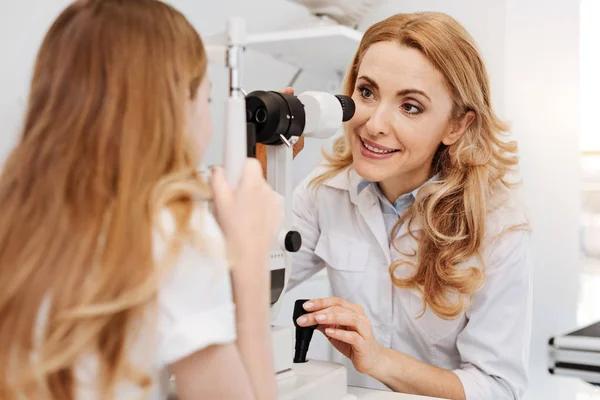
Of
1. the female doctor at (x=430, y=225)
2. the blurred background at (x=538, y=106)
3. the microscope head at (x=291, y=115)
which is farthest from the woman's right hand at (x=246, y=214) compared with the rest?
the blurred background at (x=538, y=106)

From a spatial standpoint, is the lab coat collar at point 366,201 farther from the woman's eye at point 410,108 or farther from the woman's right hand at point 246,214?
the woman's right hand at point 246,214

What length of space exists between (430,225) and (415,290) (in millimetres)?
131

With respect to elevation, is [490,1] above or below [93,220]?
above

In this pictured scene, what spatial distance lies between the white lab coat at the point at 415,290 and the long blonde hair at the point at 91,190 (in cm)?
72

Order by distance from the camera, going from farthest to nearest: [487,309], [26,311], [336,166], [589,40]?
[589,40], [336,166], [487,309], [26,311]

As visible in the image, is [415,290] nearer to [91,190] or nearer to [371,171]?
[371,171]

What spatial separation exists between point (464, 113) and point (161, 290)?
90 cm

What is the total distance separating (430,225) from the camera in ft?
4.00

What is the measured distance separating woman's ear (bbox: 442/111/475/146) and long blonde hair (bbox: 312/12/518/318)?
10mm

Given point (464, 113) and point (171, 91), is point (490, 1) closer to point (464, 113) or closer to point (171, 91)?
point (464, 113)

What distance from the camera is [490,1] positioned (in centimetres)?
174

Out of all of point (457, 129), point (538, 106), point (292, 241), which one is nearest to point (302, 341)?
point (292, 241)

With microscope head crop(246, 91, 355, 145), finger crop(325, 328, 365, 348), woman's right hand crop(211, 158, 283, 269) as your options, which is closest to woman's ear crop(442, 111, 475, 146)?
microscope head crop(246, 91, 355, 145)

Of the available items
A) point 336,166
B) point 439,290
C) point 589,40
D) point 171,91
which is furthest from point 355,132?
point 589,40
